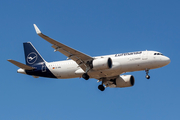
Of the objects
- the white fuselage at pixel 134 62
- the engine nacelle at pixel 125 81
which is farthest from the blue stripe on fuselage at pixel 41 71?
the engine nacelle at pixel 125 81

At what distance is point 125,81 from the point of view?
4750 centimetres

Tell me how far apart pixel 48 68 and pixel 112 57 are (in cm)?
998

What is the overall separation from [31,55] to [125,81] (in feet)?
49.9

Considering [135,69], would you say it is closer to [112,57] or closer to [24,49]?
[112,57]

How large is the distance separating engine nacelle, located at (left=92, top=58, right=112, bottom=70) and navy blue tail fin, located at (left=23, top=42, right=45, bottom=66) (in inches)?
410

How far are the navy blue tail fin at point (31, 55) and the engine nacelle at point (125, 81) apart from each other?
39.5 ft

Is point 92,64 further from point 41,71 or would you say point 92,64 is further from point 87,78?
point 41,71

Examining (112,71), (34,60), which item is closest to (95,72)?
(112,71)

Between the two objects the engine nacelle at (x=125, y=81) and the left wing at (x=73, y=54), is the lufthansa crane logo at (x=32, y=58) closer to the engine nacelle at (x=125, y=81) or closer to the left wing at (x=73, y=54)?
the left wing at (x=73, y=54)

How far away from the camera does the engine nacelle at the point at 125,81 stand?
47.5 metres

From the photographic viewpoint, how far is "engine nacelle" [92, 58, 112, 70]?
4078 centimetres

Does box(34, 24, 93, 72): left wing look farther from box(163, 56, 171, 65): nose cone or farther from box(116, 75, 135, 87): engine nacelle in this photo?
box(163, 56, 171, 65): nose cone

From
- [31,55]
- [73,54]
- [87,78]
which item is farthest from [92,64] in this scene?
[31,55]

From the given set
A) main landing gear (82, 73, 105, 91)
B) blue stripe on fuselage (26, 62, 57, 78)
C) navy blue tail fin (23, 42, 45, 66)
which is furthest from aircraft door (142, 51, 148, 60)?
navy blue tail fin (23, 42, 45, 66)
